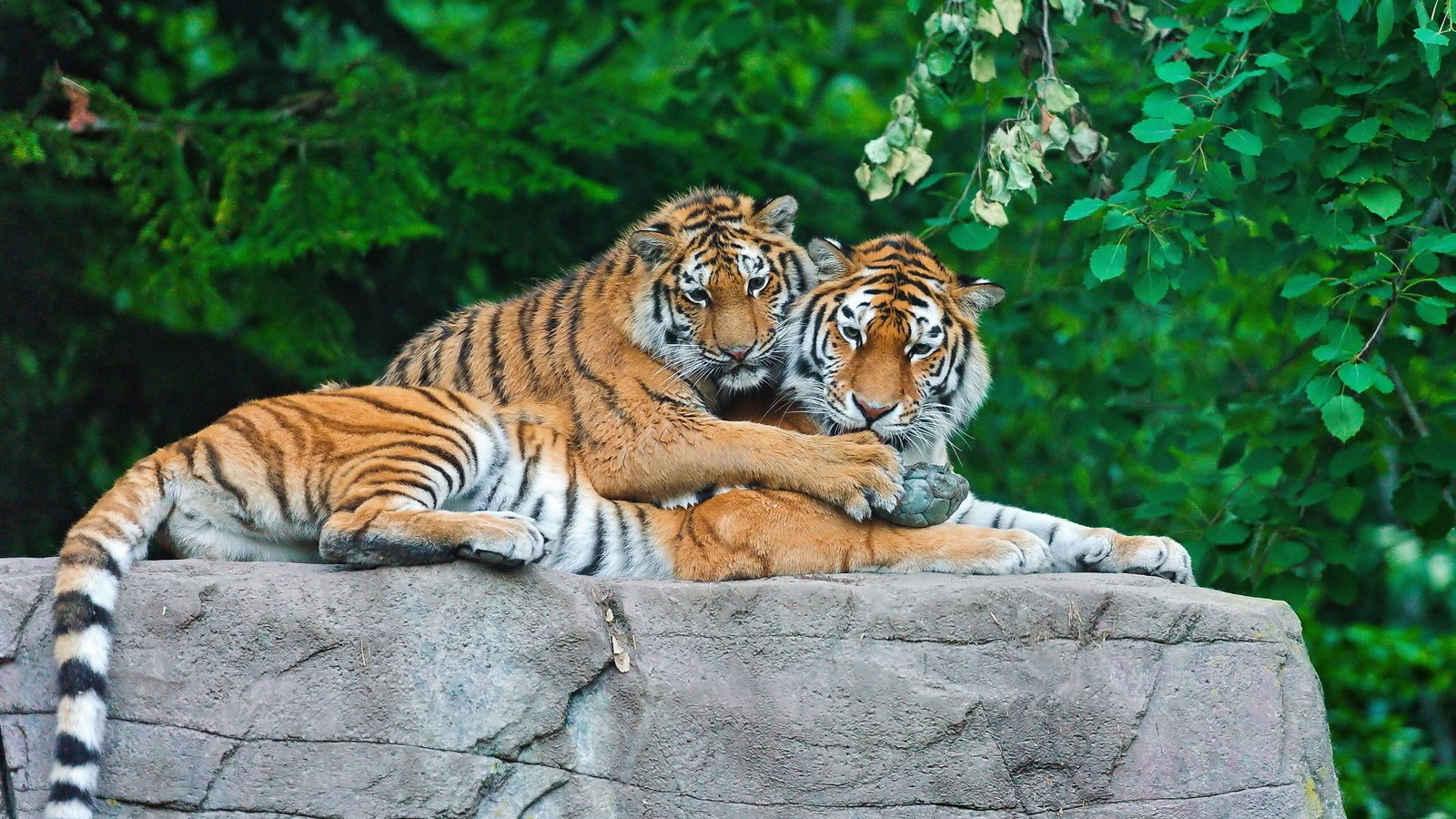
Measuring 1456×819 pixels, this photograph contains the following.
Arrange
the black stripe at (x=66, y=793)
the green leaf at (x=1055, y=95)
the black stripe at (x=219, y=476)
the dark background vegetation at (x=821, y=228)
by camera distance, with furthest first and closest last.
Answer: the green leaf at (x=1055, y=95) → the dark background vegetation at (x=821, y=228) → the black stripe at (x=219, y=476) → the black stripe at (x=66, y=793)

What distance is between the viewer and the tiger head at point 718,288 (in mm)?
4637

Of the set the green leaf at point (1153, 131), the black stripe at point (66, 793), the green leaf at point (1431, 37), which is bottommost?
the black stripe at point (66, 793)

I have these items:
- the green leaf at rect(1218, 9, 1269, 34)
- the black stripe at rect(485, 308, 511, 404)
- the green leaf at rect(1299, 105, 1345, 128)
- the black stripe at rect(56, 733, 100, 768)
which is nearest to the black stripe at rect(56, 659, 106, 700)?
the black stripe at rect(56, 733, 100, 768)

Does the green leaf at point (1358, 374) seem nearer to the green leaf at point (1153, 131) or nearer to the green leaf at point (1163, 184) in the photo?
the green leaf at point (1163, 184)

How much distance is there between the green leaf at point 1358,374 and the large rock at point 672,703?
0.80 meters

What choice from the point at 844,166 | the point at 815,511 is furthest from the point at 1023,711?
the point at 844,166

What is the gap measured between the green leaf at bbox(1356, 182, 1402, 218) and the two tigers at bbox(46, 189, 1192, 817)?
3.84 feet

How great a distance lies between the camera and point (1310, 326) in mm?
4340

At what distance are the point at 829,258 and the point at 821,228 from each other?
2452 mm

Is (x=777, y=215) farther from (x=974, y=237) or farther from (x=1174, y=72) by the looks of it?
(x=1174, y=72)

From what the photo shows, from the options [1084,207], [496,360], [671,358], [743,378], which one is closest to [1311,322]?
[1084,207]

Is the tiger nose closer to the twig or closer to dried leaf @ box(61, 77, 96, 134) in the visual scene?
the twig

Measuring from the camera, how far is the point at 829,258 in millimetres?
4781

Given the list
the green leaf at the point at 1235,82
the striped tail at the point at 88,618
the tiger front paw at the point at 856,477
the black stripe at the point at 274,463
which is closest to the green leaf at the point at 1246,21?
the green leaf at the point at 1235,82
